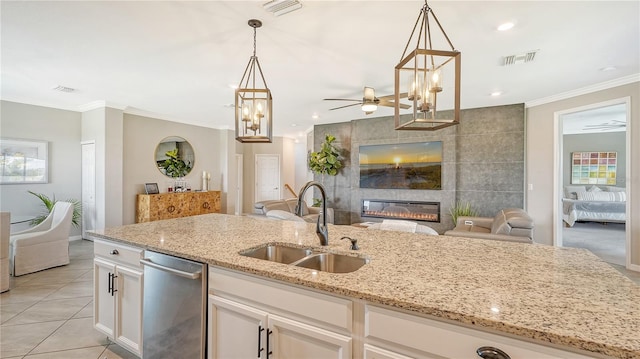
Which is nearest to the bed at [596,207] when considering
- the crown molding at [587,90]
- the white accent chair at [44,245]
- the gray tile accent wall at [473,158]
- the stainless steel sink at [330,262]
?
the gray tile accent wall at [473,158]

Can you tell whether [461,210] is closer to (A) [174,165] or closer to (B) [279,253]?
(B) [279,253]

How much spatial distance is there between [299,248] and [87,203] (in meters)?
5.81

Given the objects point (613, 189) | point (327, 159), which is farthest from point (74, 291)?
point (613, 189)

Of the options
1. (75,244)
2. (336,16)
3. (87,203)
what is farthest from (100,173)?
(336,16)

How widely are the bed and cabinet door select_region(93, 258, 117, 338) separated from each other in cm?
883

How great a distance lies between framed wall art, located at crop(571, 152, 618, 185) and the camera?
8375 millimetres

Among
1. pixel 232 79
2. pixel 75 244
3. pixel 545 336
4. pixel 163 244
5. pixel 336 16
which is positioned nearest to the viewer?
pixel 545 336

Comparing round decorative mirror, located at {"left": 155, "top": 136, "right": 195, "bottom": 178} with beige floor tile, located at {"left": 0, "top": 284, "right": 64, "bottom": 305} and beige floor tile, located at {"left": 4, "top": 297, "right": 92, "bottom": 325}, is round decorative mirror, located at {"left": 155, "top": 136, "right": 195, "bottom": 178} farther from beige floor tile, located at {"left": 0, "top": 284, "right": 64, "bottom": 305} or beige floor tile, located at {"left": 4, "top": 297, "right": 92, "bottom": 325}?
beige floor tile, located at {"left": 4, "top": 297, "right": 92, "bottom": 325}

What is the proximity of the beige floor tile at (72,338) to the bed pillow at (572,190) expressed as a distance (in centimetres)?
1051

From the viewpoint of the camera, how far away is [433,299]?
1015mm

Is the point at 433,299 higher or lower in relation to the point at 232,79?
lower

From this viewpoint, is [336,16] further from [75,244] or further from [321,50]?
[75,244]

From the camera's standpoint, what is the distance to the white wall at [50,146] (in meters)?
4.90

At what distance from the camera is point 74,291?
3.24 meters
